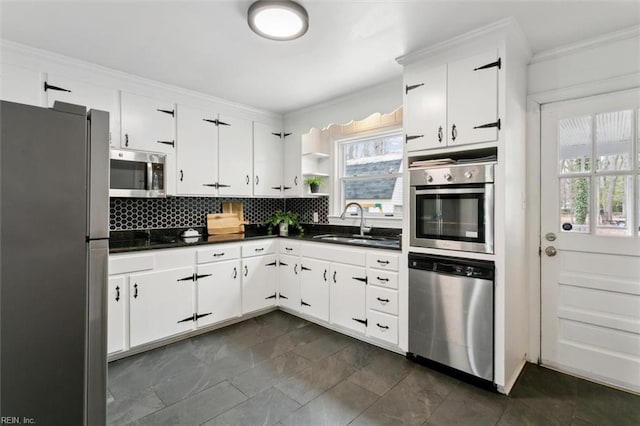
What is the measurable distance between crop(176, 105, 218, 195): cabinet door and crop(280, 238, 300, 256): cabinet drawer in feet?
3.12

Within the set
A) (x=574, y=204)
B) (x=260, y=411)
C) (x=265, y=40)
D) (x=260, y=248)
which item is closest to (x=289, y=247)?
(x=260, y=248)

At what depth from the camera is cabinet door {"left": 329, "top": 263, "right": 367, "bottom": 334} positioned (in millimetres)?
2852

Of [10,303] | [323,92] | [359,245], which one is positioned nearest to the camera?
[10,303]

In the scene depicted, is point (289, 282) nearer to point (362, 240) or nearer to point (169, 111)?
point (362, 240)

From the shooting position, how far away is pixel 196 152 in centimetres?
334

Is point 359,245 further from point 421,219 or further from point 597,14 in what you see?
point 597,14

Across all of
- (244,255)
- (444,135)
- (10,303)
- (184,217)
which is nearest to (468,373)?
(444,135)

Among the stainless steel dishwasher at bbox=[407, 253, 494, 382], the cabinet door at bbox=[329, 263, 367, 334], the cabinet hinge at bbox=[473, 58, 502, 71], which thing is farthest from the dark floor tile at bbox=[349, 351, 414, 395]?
the cabinet hinge at bbox=[473, 58, 502, 71]

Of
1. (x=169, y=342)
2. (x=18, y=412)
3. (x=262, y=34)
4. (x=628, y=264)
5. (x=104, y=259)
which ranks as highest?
(x=262, y=34)

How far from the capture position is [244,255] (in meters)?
3.36

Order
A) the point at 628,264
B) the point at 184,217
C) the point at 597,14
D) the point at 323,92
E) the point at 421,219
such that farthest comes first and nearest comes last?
1. the point at 184,217
2. the point at 323,92
3. the point at 421,219
4. the point at 628,264
5. the point at 597,14

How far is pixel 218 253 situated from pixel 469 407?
7.93 ft

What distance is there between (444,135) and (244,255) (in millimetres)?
2256

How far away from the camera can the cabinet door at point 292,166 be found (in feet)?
13.0
